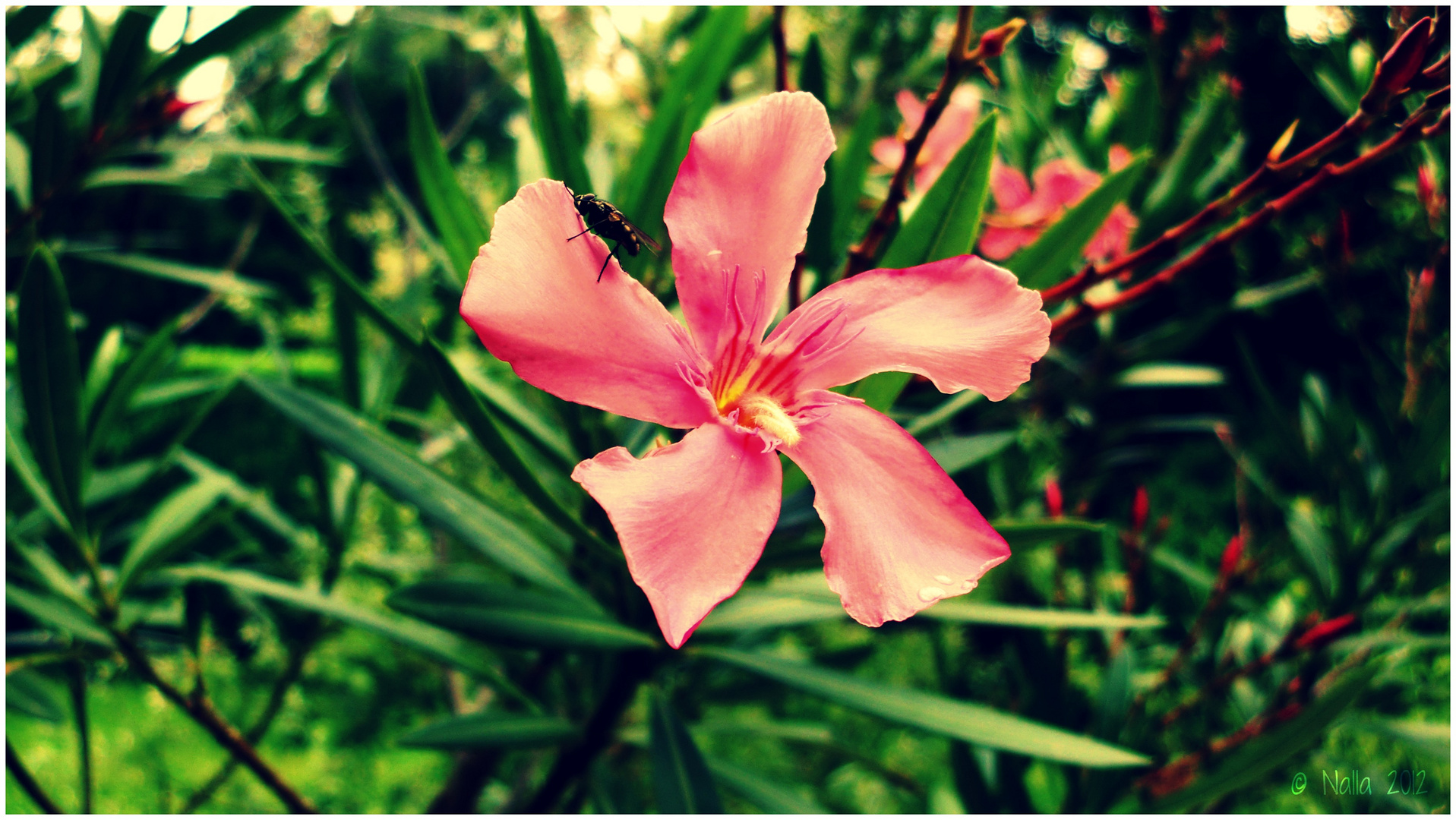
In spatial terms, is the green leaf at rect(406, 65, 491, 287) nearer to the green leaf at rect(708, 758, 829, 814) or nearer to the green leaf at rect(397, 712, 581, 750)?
the green leaf at rect(397, 712, 581, 750)

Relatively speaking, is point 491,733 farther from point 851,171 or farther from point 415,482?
point 851,171

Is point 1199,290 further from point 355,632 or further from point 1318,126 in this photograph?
point 355,632

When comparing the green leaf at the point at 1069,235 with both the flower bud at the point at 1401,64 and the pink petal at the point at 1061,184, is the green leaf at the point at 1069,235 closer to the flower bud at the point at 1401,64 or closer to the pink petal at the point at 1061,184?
the flower bud at the point at 1401,64

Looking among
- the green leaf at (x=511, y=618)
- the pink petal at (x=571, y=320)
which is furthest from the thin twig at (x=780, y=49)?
the green leaf at (x=511, y=618)

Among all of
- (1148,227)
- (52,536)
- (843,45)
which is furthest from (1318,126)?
(52,536)

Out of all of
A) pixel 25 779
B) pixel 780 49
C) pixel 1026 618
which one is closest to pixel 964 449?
pixel 1026 618
